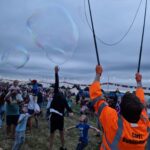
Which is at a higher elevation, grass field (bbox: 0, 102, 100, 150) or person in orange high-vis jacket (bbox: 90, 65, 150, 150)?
person in orange high-vis jacket (bbox: 90, 65, 150, 150)

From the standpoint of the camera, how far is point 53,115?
10672mm

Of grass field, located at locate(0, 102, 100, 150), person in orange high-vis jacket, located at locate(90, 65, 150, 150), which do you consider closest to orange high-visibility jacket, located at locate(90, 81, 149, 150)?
person in orange high-vis jacket, located at locate(90, 65, 150, 150)

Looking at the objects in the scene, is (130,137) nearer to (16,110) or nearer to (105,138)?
(105,138)

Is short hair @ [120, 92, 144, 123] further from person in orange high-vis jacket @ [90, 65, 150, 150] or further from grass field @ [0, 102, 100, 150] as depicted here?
grass field @ [0, 102, 100, 150]

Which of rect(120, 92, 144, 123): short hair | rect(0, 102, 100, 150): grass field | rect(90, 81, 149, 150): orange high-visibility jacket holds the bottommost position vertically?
rect(0, 102, 100, 150): grass field

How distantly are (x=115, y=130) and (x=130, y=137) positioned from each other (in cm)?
17

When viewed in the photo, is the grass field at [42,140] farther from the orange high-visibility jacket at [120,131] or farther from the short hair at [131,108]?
the short hair at [131,108]

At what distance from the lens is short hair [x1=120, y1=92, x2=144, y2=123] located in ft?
10.8

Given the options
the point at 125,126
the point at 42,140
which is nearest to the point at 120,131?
the point at 125,126

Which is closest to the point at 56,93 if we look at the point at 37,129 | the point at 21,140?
the point at 21,140

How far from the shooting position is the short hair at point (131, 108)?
330cm

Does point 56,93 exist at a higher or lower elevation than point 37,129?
higher

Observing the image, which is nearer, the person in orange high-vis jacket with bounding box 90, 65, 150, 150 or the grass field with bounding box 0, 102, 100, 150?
the person in orange high-vis jacket with bounding box 90, 65, 150, 150

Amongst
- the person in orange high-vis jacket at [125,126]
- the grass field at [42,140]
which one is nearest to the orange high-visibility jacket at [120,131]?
the person in orange high-vis jacket at [125,126]
